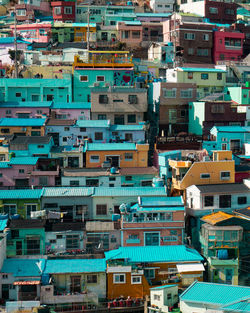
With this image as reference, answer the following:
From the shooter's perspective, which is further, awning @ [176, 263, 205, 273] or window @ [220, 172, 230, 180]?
window @ [220, 172, 230, 180]

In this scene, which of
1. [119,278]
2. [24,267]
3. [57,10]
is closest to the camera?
[24,267]

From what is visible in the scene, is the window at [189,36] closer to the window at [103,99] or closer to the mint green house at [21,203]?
the window at [103,99]

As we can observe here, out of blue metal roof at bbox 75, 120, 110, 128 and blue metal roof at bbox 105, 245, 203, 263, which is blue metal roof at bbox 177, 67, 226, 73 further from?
blue metal roof at bbox 105, 245, 203, 263

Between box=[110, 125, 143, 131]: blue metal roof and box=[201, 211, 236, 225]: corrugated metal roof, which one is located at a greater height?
box=[110, 125, 143, 131]: blue metal roof

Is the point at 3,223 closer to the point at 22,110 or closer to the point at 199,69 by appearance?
the point at 22,110

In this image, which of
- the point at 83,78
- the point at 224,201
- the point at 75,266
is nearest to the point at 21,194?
the point at 75,266

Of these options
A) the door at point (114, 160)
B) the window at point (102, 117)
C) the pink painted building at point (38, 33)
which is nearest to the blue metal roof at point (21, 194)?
the door at point (114, 160)

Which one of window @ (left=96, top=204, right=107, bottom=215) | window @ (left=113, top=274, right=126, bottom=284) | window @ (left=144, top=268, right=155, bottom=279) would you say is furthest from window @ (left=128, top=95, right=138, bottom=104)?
window @ (left=113, top=274, right=126, bottom=284)
